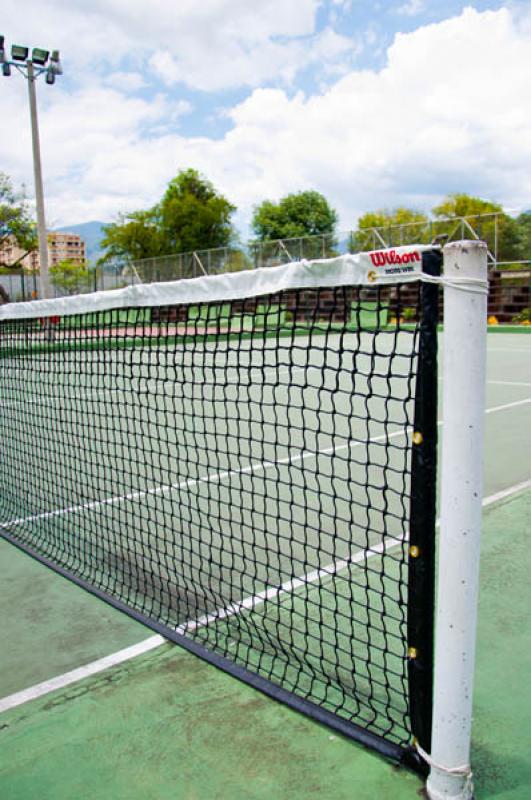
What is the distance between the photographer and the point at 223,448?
7.06 m

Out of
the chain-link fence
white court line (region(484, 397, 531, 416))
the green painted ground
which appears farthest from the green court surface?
the chain-link fence

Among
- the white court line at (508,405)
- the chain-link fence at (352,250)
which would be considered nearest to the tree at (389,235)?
the chain-link fence at (352,250)

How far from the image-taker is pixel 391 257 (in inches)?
79.0

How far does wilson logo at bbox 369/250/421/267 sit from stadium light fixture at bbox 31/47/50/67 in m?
19.5

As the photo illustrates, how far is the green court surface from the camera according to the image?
2092 mm

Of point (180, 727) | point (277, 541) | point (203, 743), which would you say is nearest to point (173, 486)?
point (277, 541)

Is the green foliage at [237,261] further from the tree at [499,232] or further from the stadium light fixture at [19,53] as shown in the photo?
the stadium light fixture at [19,53]

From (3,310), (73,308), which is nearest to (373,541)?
(73,308)

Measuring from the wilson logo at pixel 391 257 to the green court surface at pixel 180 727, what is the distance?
5.12 feet

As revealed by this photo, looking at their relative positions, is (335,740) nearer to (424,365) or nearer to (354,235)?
(424,365)

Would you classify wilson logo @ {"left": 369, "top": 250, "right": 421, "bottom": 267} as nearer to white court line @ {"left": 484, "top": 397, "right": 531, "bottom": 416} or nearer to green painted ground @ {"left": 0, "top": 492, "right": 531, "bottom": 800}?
green painted ground @ {"left": 0, "top": 492, "right": 531, "bottom": 800}

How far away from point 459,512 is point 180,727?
130cm

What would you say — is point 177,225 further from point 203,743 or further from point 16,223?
point 203,743

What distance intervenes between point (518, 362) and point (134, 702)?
542 inches
